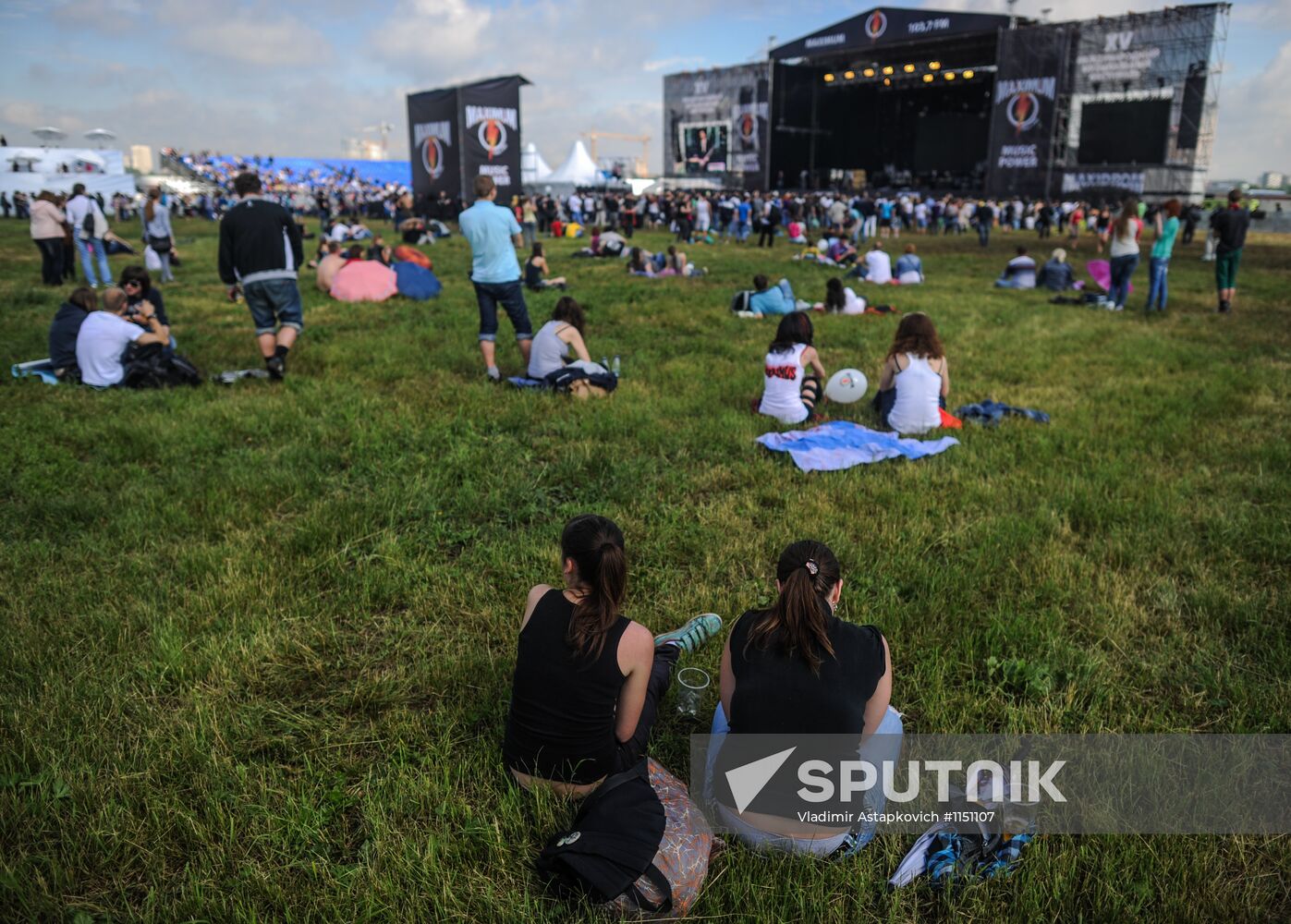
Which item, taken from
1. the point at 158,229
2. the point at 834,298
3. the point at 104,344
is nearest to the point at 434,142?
the point at 158,229

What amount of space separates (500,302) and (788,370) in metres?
3.23

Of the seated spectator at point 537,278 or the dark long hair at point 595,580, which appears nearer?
the dark long hair at point 595,580

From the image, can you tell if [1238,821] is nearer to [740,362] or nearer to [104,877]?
[104,877]

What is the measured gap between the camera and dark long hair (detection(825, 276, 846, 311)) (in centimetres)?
1222

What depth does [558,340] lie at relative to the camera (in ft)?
25.3

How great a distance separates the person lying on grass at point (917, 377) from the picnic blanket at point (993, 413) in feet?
1.76

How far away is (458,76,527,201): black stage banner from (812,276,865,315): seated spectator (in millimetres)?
22985

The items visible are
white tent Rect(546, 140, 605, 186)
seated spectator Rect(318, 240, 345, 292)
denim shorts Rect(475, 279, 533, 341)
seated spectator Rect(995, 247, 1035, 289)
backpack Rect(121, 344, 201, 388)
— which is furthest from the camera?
white tent Rect(546, 140, 605, 186)

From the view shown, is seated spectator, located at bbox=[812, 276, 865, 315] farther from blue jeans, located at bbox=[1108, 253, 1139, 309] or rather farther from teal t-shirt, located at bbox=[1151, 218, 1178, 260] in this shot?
teal t-shirt, located at bbox=[1151, 218, 1178, 260]

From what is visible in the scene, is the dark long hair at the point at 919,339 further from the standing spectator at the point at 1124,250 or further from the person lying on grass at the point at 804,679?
the standing spectator at the point at 1124,250

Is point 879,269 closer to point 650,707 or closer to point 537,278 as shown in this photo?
point 537,278

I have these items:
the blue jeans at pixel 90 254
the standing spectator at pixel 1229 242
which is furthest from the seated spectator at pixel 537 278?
the standing spectator at pixel 1229 242

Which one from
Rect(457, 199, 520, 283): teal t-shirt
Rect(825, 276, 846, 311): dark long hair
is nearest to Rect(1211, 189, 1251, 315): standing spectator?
Rect(825, 276, 846, 311): dark long hair

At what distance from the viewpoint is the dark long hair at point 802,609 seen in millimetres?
2391
